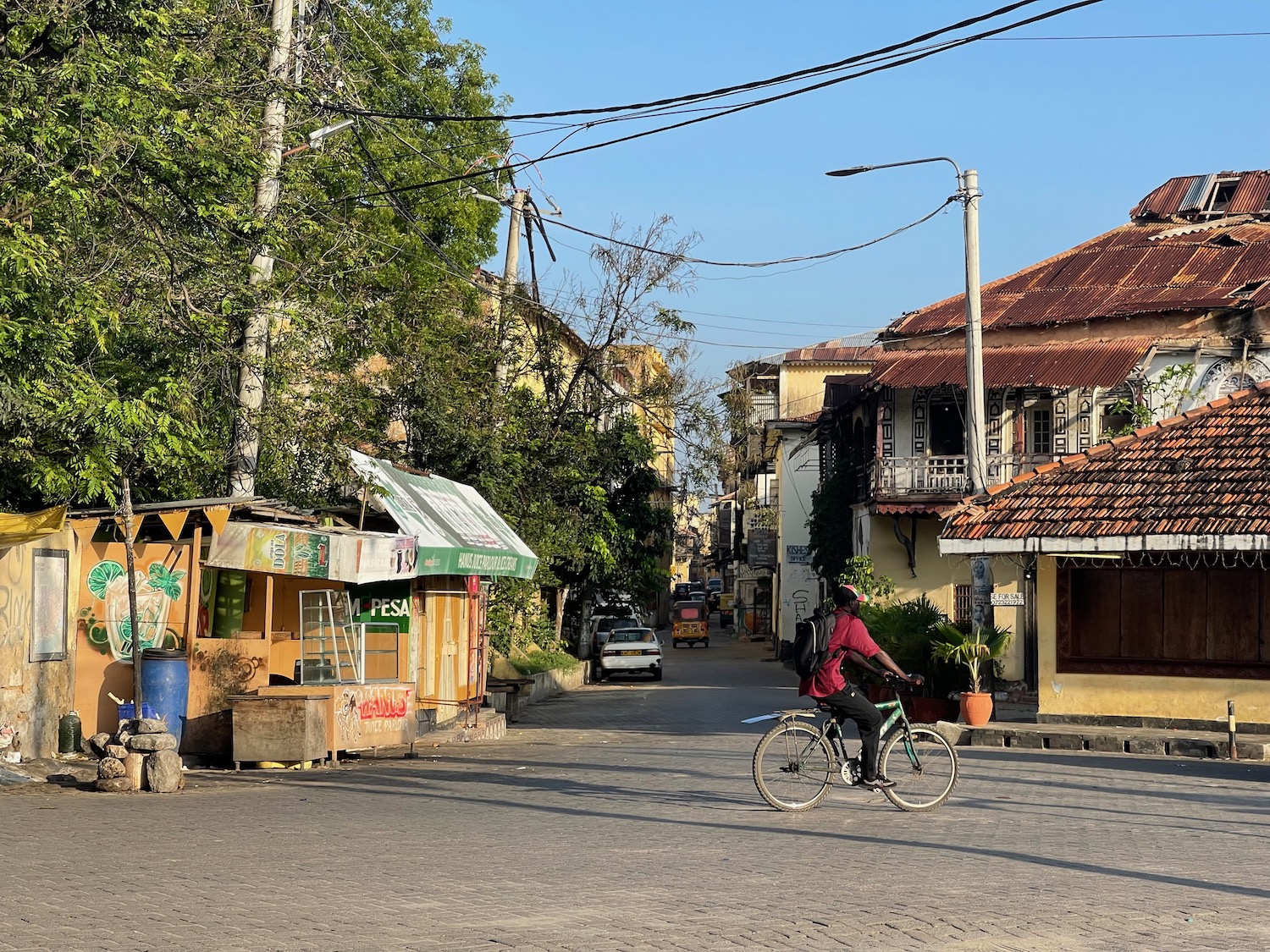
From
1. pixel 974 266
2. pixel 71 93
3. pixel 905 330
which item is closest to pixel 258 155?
pixel 71 93

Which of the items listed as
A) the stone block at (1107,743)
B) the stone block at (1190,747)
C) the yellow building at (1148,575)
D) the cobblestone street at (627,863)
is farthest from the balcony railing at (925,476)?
the cobblestone street at (627,863)

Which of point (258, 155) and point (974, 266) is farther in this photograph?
point (974, 266)

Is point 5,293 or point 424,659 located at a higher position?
point 5,293

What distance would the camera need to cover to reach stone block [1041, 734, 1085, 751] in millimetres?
20219

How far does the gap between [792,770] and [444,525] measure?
9.32 metres

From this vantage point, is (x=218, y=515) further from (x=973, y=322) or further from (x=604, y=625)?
(x=604, y=625)

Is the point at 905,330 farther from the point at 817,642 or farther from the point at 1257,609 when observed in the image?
the point at 817,642

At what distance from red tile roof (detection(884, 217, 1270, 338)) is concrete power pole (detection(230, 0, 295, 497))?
23625 millimetres

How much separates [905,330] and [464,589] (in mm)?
19337

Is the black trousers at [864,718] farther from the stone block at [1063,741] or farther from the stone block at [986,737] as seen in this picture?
the stone block at [986,737]

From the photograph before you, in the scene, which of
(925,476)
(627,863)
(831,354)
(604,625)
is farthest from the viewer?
(831,354)

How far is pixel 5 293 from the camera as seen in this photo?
13148mm

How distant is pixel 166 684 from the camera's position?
16.7 meters

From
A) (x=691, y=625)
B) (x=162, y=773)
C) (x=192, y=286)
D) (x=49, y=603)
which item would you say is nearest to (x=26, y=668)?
(x=49, y=603)
